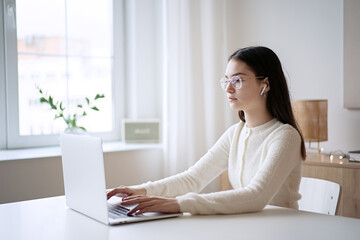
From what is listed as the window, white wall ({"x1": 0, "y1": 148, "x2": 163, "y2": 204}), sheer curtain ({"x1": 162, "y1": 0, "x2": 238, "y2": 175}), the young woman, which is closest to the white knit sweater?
the young woman

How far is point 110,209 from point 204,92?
1.82 m

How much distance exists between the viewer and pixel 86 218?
1.38 metres

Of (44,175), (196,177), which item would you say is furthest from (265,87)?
(44,175)

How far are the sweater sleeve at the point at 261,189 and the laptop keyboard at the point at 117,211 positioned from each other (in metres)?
0.17

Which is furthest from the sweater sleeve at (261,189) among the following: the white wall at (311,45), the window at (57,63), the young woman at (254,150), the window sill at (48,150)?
the window at (57,63)

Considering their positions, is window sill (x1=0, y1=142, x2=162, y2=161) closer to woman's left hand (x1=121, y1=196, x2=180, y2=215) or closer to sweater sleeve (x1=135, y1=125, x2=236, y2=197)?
sweater sleeve (x1=135, y1=125, x2=236, y2=197)

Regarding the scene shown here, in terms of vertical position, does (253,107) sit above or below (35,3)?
below

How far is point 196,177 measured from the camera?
181cm

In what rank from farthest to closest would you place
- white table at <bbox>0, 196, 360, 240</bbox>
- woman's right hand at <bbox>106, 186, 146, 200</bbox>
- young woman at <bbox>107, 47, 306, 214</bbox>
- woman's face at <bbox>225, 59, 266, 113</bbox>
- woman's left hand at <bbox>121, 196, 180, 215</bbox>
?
1. woman's face at <bbox>225, 59, 266, 113</bbox>
2. woman's right hand at <bbox>106, 186, 146, 200</bbox>
3. young woman at <bbox>107, 47, 306, 214</bbox>
4. woman's left hand at <bbox>121, 196, 180, 215</bbox>
5. white table at <bbox>0, 196, 360, 240</bbox>

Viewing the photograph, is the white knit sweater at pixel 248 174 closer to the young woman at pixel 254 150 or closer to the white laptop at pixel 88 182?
the young woman at pixel 254 150

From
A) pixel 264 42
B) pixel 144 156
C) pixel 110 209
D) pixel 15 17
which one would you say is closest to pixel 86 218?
pixel 110 209

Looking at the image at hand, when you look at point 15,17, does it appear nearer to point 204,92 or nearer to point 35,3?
point 35,3

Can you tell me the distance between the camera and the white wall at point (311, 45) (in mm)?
2746

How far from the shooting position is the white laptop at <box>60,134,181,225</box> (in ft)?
4.15
